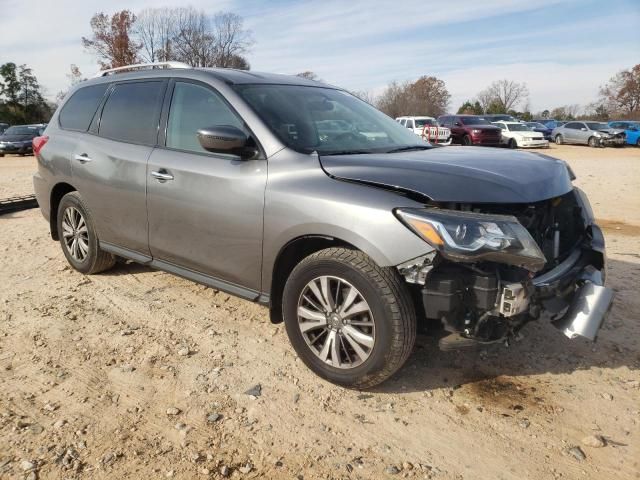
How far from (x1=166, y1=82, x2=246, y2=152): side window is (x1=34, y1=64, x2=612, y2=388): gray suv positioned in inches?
0.5

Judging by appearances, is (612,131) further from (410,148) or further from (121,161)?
(121,161)

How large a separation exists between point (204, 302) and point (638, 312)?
3.54 meters

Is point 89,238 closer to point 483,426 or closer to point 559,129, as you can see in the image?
point 483,426

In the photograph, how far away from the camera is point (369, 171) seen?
2.88 metres

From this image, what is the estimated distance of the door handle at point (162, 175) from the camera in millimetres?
3683

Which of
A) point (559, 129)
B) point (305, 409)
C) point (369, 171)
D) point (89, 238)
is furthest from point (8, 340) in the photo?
point (559, 129)

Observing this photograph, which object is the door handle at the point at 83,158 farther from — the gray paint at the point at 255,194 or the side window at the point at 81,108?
the side window at the point at 81,108

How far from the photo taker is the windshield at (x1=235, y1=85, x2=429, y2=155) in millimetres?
3338

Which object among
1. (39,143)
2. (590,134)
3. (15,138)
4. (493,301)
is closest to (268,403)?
(493,301)

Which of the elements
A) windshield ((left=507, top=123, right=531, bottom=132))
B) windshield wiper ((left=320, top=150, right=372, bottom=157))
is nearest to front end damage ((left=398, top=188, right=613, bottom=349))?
windshield wiper ((left=320, top=150, right=372, bottom=157))

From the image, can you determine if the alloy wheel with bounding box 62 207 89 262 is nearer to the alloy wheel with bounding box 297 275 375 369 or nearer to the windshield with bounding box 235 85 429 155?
the windshield with bounding box 235 85 429 155

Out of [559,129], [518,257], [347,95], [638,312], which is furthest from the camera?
[559,129]

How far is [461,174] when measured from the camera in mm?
2756

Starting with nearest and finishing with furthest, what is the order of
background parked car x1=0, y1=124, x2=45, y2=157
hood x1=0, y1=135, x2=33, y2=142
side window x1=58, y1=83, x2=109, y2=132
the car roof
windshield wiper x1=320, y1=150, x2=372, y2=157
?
windshield wiper x1=320, y1=150, x2=372, y2=157 → the car roof → side window x1=58, y1=83, x2=109, y2=132 → background parked car x1=0, y1=124, x2=45, y2=157 → hood x1=0, y1=135, x2=33, y2=142
